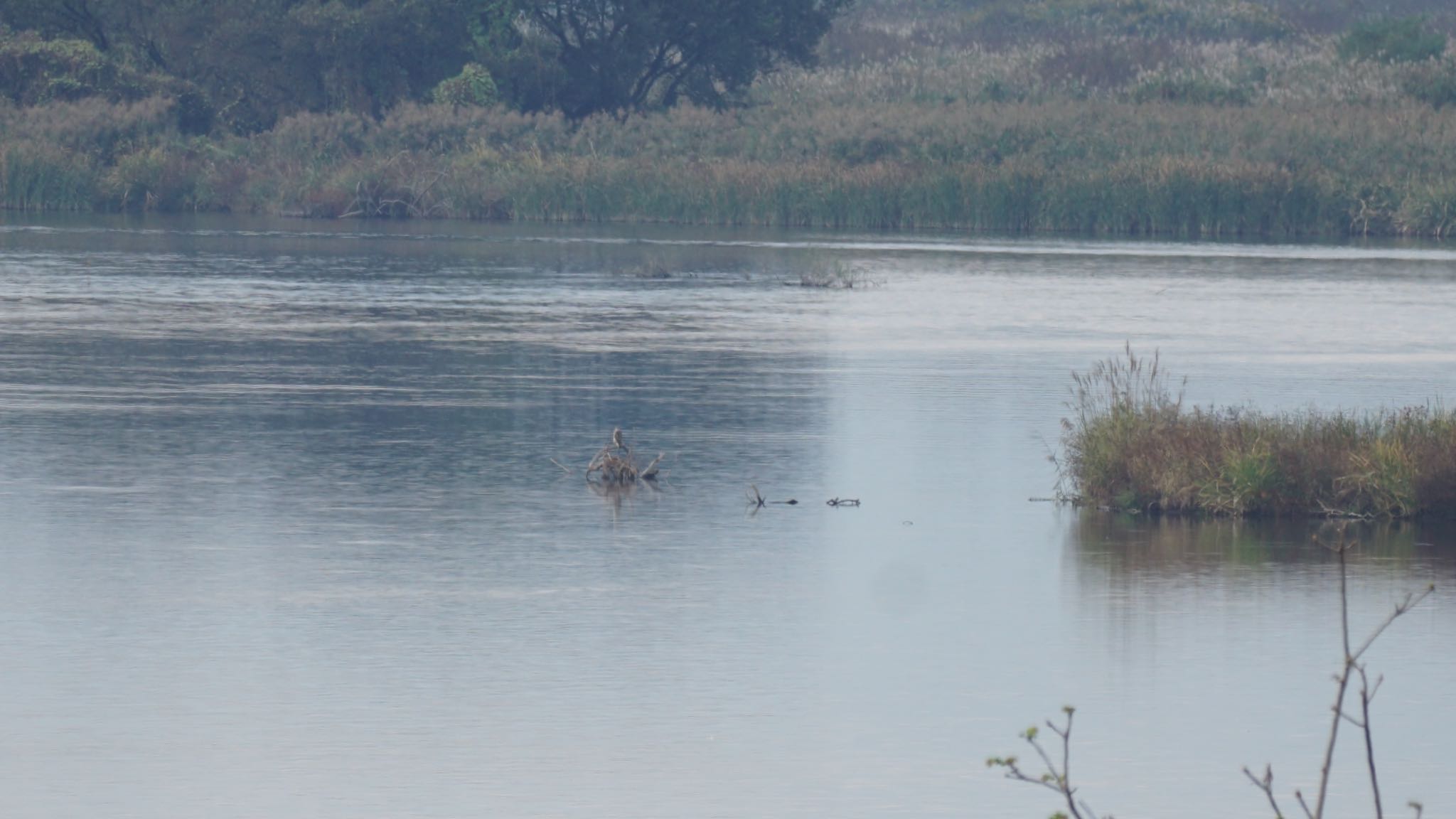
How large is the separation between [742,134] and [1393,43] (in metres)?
22.5

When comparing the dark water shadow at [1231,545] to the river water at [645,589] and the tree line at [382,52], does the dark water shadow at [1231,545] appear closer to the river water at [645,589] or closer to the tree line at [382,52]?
the river water at [645,589]

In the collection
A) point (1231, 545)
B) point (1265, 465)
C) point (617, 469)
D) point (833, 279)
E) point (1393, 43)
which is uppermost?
point (1393, 43)

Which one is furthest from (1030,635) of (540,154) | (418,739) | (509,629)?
(540,154)

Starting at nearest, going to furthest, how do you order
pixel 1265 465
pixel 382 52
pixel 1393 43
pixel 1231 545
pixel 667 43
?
pixel 1231 545 → pixel 1265 465 → pixel 382 52 → pixel 667 43 → pixel 1393 43

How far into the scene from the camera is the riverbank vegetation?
55.0 metres

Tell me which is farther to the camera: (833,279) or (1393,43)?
(1393,43)

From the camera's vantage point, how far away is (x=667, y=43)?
2788 inches

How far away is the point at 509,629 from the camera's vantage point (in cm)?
1226

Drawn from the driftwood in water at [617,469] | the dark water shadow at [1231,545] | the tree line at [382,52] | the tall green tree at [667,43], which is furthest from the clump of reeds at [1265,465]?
the tall green tree at [667,43]

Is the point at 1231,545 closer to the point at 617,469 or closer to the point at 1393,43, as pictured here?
the point at 617,469

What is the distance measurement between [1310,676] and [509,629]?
3.70 metres

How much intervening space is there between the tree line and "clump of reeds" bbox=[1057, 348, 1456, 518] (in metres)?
50.3

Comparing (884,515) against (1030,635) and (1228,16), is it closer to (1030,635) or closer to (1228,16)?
(1030,635)

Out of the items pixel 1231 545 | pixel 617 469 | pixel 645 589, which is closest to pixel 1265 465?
pixel 1231 545
